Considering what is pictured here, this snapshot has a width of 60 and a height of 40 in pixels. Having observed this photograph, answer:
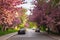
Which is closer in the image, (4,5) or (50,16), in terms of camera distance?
(4,5)

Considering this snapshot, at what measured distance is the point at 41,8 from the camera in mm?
52844

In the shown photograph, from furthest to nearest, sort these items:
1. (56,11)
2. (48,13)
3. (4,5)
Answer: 1. (48,13)
2. (56,11)
3. (4,5)

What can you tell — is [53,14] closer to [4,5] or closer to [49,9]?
[49,9]

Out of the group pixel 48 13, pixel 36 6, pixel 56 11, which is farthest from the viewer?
pixel 36 6

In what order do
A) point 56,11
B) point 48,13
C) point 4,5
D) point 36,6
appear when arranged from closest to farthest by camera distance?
1. point 4,5
2. point 56,11
3. point 48,13
4. point 36,6

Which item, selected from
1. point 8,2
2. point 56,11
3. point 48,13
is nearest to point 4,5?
point 8,2

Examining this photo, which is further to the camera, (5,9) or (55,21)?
(55,21)

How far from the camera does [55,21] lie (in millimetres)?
47094

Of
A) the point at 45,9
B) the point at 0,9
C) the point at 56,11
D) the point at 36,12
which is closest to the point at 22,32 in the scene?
the point at 36,12

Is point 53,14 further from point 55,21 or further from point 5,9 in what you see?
point 5,9

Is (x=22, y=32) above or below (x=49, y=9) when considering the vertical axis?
below

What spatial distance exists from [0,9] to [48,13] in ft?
89.6

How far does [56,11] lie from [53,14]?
1.30m

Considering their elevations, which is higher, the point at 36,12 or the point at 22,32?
the point at 36,12
